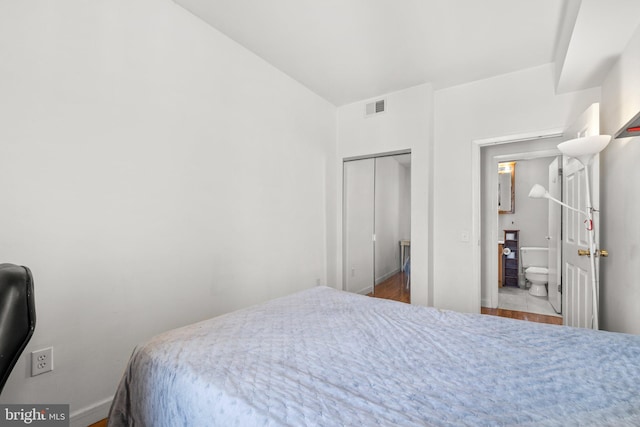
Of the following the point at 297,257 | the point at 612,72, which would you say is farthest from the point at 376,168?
the point at 612,72

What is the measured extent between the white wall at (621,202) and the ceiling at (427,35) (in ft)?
0.72

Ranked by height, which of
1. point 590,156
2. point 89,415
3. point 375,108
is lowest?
point 89,415

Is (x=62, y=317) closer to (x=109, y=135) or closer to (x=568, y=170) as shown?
(x=109, y=135)

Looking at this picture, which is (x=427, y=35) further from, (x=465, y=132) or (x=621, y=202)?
(x=621, y=202)

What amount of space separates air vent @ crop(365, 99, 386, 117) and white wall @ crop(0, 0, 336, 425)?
1347mm

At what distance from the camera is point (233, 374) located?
942 millimetres

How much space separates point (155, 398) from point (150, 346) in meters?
0.20

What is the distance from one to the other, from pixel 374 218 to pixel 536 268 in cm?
286

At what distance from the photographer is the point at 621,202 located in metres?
1.87

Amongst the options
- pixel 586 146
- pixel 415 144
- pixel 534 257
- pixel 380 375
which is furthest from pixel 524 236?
pixel 380 375

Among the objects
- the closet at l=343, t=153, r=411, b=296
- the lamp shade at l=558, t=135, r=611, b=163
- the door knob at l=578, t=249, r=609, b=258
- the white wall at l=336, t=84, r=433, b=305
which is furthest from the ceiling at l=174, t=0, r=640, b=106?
the door knob at l=578, t=249, r=609, b=258

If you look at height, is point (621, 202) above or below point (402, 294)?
above

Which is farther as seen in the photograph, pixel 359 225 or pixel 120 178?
pixel 359 225

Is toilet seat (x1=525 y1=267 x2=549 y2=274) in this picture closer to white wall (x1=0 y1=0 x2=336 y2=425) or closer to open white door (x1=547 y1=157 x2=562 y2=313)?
open white door (x1=547 y1=157 x2=562 y2=313)
